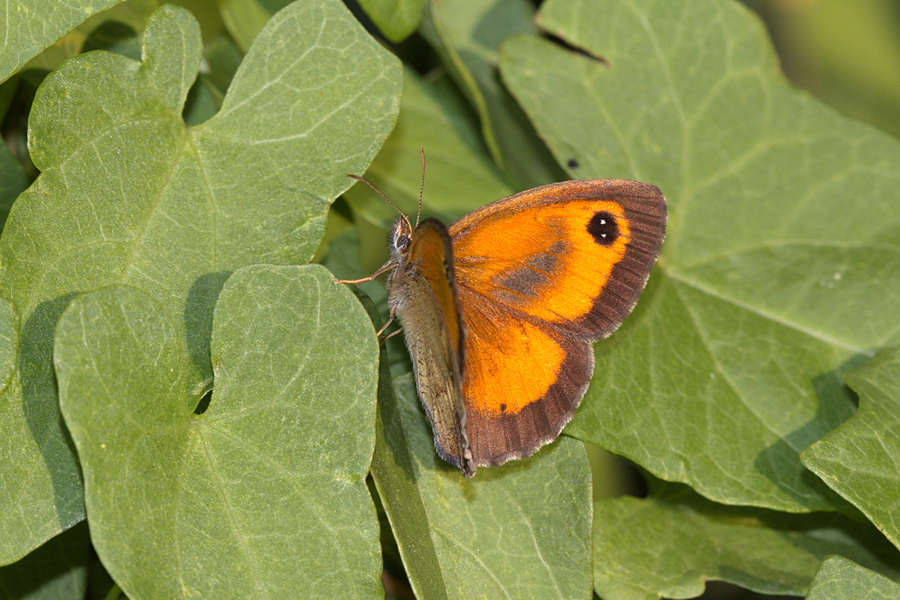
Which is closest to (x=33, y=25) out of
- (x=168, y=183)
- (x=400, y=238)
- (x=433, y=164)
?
(x=168, y=183)

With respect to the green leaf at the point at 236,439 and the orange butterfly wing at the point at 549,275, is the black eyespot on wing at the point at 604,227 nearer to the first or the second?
the orange butterfly wing at the point at 549,275

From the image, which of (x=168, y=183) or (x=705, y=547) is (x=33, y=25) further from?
(x=705, y=547)

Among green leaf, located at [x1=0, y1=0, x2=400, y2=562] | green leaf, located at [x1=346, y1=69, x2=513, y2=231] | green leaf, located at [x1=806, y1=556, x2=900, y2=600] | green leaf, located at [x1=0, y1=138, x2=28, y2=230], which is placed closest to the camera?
green leaf, located at [x1=0, y1=0, x2=400, y2=562]

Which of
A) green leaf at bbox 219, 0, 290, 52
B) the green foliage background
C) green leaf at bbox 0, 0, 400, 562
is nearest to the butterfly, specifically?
the green foliage background

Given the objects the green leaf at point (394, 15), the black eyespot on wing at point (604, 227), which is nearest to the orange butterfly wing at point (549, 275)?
the black eyespot on wing at point (604, 227)

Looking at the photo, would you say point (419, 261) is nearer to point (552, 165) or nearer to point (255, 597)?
point (255, 597)

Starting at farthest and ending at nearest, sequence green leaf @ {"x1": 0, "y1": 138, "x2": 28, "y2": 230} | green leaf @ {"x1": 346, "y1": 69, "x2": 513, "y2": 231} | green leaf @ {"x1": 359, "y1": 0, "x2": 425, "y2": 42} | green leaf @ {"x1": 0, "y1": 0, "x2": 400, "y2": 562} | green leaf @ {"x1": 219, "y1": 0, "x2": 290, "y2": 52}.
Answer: green leaf @ {"x1": 346, "y1": 69, "x2": 513, "y2": 231}, green leaf @ {"x1": 219, "y1": 0, "x2": 290, "y2": 52}, green leaf @ {"x1": 359, "y1": 0, "x2": 425, "y2": 42}, green leaf @ {"x1": 0, "y1": 138, "x2": 28, "y2": 230}, green leaf @ {"x1": 0, "y1": 0, "x2": 400, "y2": 562}

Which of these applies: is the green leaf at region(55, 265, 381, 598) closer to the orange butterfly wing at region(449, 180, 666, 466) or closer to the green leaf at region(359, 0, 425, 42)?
the orange butterfly wing at region(449, 180, 666, 466)
